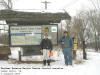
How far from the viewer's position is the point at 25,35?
1084 centimetres

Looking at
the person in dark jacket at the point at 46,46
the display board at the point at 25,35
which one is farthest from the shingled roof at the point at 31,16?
the person in dark jacket at the point at 46,46

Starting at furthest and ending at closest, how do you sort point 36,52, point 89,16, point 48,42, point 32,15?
point 89,16 → point 36,52 → point 32,15 → point 48,42

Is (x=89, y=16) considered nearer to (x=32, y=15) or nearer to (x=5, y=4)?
(x=5, y=4)

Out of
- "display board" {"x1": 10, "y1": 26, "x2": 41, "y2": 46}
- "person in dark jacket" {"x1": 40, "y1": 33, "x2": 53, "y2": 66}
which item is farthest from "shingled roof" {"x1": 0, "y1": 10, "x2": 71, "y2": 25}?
"person in dark jacket" {"x1": 40, "y1": 33, "x2": 53, "y2": 66}

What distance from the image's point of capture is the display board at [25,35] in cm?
1077

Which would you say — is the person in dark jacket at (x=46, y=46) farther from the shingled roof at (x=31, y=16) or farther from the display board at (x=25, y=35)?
the shingled roof at (x=31, y=16)

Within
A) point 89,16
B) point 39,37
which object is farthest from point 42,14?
point 89,16

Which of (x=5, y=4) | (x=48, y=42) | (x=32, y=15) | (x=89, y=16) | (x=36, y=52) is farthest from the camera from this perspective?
(x=89, y=16)

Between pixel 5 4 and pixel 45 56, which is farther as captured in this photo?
pixel 5 4

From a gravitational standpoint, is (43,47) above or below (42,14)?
below

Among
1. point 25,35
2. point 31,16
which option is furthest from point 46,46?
point 31,16

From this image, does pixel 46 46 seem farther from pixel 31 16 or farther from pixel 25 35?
pixel 31 16

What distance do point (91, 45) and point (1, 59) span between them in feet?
134

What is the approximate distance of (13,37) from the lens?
10773mm
